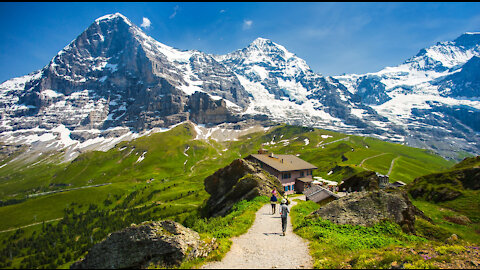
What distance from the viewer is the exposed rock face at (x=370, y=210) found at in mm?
21188

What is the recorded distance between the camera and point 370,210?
21859 mm

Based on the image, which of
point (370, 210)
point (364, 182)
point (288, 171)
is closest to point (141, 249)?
point (370, 210)

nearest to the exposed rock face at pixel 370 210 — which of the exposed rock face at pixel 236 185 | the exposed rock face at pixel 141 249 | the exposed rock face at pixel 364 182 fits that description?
the exposed rock face at pixel 141 249

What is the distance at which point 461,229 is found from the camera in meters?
30.6

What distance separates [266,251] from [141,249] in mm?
8945

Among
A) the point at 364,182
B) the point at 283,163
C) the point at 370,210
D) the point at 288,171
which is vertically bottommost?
the point at 364,182

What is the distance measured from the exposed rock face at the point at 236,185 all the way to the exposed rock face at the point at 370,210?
1430 centimetres

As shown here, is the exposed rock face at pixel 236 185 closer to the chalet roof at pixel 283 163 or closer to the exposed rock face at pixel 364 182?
the chalet roof at pixel 283 163

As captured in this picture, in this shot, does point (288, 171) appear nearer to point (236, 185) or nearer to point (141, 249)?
point (236, 185)

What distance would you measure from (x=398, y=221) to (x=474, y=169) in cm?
4067

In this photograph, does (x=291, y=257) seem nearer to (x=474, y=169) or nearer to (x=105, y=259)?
(x=105, y=259)

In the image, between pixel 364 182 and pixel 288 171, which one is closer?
pixel 364 182

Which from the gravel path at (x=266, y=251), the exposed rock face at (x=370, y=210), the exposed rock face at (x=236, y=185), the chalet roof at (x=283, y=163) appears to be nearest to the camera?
the gravel path at (x=266, y=251)

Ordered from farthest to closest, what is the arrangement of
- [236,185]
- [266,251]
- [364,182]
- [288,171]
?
[288,171] < [364,182] < [236,185] < [266,251]
